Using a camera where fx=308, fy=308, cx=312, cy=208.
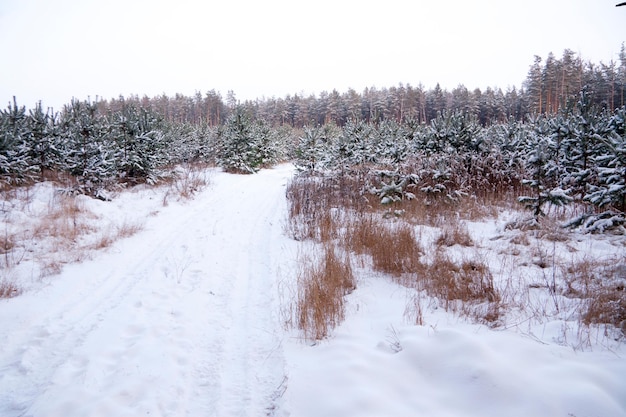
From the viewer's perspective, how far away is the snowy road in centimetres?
256

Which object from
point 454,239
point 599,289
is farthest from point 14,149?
point 599,289

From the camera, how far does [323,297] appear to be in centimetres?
395

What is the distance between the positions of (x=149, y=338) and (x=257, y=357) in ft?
4.17

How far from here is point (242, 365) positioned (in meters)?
3.06

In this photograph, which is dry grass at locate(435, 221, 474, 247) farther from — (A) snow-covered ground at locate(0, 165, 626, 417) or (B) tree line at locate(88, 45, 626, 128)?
(B) tree line at locate(88, 45, 626, 128)

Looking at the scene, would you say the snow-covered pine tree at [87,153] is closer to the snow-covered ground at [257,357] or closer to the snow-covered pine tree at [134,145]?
the snow-covered pine tree at [134,145]

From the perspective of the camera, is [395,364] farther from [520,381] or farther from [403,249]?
[403,249]

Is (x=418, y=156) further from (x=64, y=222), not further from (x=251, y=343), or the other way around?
(x=64, y=222)

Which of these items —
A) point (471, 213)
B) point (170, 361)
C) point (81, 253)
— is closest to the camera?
point (170, 361)

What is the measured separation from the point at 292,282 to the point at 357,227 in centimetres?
228

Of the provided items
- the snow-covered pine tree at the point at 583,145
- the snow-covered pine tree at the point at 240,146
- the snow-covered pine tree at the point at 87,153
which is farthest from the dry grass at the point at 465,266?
the snow-covered pine tree at the point at 240,146

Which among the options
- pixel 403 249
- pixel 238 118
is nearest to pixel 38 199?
pixel 403 249

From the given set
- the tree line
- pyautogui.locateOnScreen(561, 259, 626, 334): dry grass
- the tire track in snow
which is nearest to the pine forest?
pyautogui.locateOnScreen(561, 259, 626, 334): dry grass

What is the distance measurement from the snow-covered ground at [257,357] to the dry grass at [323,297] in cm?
15
